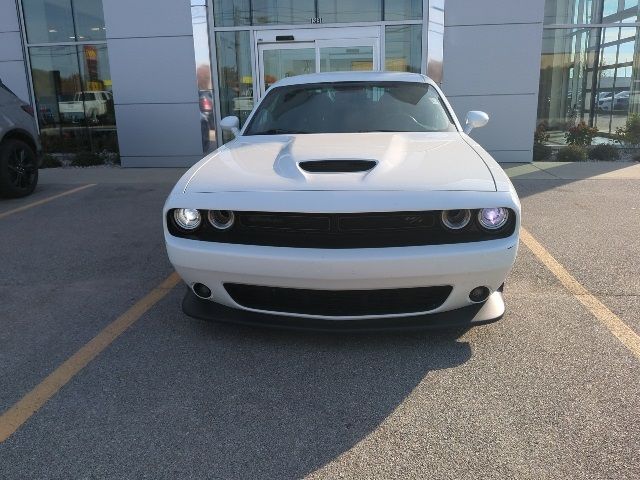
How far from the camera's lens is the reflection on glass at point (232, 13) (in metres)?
11.2

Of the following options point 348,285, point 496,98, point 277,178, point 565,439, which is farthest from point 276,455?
point 496,98

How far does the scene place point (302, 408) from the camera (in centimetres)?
271

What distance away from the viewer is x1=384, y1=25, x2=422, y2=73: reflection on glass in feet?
36.1

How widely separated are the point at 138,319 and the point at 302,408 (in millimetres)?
1565

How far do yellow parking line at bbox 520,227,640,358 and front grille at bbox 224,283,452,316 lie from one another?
1.18 meters

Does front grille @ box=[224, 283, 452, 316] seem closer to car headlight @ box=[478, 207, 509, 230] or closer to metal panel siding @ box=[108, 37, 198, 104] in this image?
car headlight @ box=[478, 207, 509, 230]

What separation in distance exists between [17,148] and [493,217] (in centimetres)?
700

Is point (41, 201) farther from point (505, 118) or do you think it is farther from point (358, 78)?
point (505, 118)

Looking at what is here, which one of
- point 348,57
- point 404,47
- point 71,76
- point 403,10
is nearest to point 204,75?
point 348,57

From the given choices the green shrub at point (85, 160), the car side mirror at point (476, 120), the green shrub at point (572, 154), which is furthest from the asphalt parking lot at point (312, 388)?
the green shrub at point (85, 160)

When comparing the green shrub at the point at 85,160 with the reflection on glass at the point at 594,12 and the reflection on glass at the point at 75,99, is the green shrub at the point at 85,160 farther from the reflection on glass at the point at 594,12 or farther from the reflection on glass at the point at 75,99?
the reflection on glass at the point at 594,12

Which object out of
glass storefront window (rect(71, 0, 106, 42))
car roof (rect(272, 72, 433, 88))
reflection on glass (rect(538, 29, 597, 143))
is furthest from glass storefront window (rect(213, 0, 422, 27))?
car roof (rect(272, 72, 433, 88))

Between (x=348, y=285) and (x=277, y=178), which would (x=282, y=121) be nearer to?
(x=277, y=178)

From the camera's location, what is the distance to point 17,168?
7.82 meters
